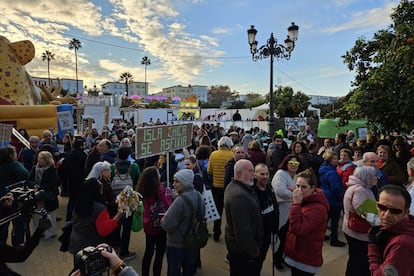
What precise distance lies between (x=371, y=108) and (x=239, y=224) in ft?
20.7

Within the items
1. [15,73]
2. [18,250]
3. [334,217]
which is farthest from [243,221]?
[15,73]

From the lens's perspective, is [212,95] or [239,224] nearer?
[239,224]

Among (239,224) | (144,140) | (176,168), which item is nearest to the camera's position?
(239,224)

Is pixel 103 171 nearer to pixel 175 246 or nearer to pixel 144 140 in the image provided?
pixel 144 140

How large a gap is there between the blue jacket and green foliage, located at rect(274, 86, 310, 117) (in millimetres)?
18711

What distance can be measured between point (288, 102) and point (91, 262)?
2642cm

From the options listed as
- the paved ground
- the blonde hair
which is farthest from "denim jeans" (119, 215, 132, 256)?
the blonde hair

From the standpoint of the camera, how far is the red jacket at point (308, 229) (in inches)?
115

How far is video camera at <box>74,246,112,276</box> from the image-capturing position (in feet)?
5.30

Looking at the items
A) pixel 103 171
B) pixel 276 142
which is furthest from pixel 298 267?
pixel 276 142

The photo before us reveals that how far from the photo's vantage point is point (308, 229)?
114 inches

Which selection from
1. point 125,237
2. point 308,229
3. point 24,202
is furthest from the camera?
point 125,237

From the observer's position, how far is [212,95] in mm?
110750

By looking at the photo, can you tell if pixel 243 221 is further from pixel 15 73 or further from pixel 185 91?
pixel 185 91
